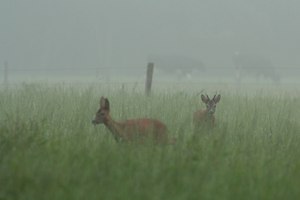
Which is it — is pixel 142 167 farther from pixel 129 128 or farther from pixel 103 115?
pixel 103 115

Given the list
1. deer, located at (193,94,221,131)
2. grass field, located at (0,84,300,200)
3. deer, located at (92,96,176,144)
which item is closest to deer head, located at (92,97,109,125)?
deer, located at (92,96,176,144)

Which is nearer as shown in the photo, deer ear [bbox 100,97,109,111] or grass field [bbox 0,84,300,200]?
grass field [bbox 0,84,300,200]

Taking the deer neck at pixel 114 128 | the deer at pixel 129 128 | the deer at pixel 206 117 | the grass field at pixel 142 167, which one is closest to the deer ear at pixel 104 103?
the deer at pixel 129 128

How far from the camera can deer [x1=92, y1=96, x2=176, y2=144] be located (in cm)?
764

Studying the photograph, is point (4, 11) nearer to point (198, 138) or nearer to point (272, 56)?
point (272, 56)

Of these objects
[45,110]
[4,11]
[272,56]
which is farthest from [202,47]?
[45,110]

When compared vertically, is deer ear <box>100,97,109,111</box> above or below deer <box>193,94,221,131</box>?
above

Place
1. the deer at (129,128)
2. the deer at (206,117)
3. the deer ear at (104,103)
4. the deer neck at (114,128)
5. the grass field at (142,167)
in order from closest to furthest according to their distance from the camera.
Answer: the grass field at (142,167)
the deer at (129,128)
the deer neck at (114,128)
the deer ear at (104,103)
the deer at (206,117)

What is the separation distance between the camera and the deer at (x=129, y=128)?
301 inches

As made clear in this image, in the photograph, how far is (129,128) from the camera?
25.7ft

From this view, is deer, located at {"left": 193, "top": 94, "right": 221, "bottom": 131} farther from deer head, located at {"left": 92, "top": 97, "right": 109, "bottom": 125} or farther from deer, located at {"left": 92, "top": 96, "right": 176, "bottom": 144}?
deer head, located at {"left": 92, "top": 97, "right": 109, "bottom": 125}

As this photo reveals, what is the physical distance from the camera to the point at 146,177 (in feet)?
18.8

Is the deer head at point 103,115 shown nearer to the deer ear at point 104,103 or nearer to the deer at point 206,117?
the deer ear at point 104,103

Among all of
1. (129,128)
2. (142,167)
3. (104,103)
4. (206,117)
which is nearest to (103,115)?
(104,103)
